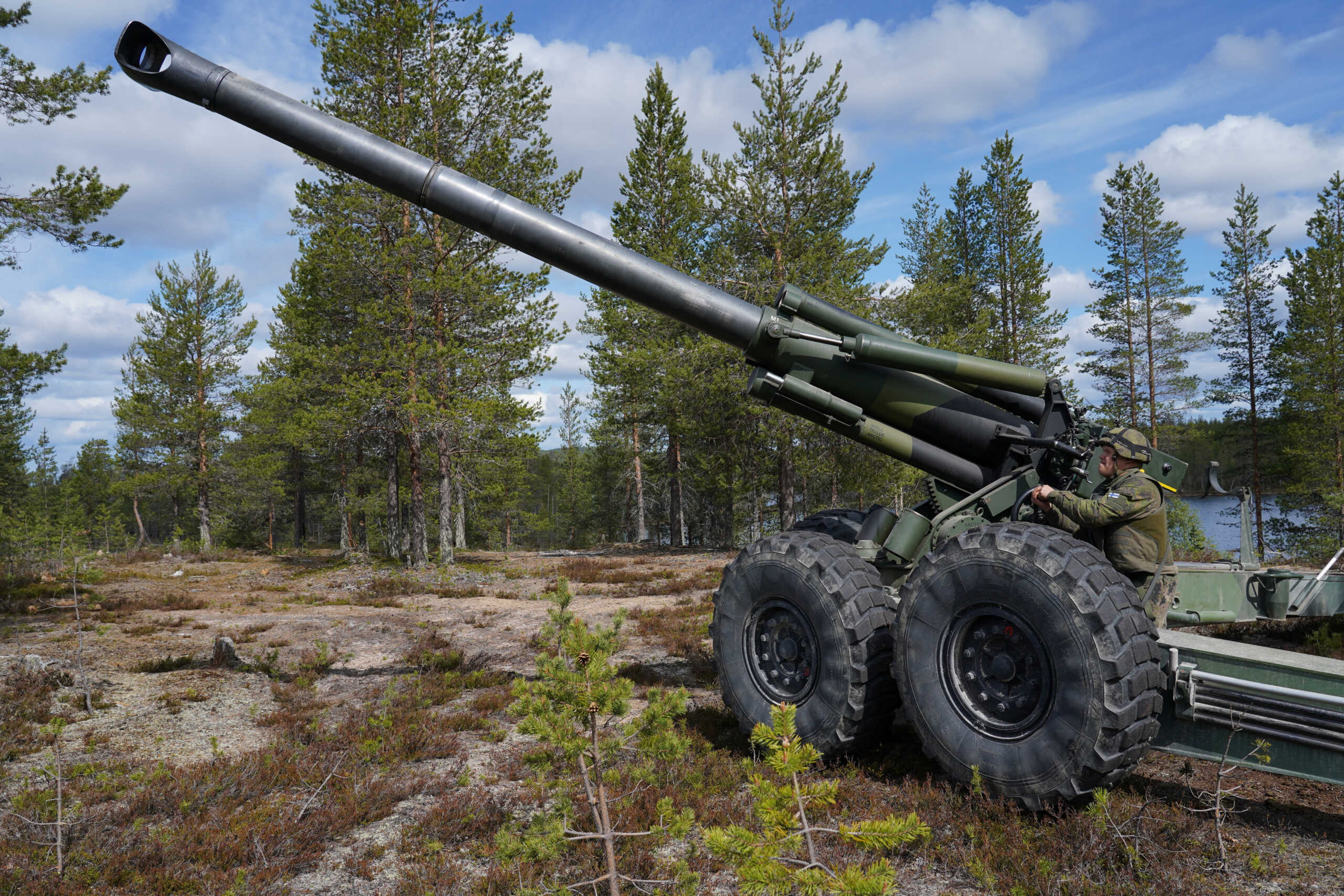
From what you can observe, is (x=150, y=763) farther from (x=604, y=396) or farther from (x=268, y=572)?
(x=604, y=396)

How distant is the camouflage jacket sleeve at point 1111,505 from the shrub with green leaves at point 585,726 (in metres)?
2.71

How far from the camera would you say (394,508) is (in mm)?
22344

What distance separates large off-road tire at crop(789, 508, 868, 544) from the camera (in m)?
5.92

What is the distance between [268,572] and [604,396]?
11299 mm

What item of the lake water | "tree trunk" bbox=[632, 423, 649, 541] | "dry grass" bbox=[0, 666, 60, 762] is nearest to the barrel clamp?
"dry grass" bbox=[0, 666, 60, 762]

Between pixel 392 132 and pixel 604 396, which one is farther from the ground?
pixel 392 132

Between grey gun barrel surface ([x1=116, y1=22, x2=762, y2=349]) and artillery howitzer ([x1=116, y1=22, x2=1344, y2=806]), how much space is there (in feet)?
0.05

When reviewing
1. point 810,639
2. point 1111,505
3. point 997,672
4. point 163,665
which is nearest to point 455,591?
point 163,665

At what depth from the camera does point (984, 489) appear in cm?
500

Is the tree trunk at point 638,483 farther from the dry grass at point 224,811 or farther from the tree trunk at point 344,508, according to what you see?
the dry grass at point 224,811

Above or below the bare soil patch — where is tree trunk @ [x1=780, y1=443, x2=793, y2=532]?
above

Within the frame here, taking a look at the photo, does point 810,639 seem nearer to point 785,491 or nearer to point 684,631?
point 684,631

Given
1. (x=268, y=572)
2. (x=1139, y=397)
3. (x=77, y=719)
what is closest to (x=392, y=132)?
(x=268, y=572)

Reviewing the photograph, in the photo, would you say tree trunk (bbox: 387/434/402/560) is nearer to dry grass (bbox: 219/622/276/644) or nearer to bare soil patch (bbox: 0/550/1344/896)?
dry grass (bbox: 219/622/276/644)
